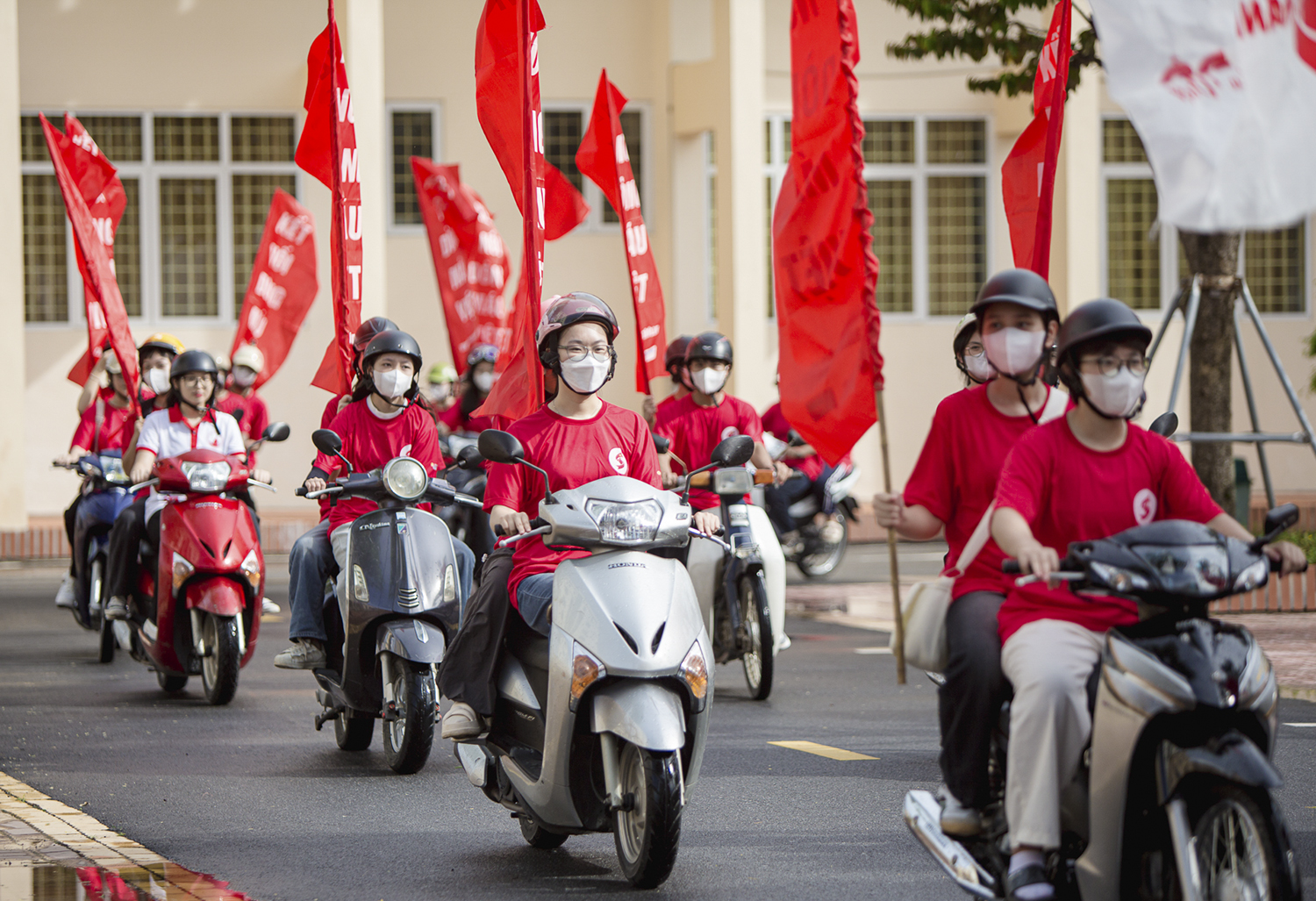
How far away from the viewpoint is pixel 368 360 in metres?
8.09

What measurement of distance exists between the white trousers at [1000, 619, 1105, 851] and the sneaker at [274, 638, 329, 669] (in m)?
4.34

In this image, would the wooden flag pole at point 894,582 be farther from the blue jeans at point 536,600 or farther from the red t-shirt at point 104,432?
the red t-shirt at point 104,432

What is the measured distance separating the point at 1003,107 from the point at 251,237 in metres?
10.3

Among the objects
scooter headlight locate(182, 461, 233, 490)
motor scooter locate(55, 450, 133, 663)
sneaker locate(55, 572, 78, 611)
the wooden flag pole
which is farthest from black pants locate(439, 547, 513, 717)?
sneaker locate(55, 572, 78, 611)

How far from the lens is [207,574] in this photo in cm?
947

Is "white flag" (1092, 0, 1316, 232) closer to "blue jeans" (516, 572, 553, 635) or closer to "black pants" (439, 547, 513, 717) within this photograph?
"blue jeans" (516, 572, 553, 635)

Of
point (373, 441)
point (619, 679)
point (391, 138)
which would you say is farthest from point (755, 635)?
point (391, 138)

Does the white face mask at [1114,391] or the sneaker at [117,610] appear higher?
the white face mask at [1114,391]

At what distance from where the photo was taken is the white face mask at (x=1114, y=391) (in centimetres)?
447

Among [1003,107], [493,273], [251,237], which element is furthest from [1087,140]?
[251,237]

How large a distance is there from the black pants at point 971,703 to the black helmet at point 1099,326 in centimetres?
75

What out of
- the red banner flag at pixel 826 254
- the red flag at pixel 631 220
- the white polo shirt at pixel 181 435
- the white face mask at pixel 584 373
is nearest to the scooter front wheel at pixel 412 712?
the white face mask at pixel 584 373

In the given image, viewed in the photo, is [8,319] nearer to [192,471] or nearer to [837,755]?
[192,471]

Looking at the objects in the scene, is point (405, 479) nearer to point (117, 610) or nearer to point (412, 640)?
point (412, 640)
